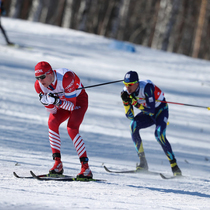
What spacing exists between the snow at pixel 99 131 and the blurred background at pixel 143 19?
105 inches

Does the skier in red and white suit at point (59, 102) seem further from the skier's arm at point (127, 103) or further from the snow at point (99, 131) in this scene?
the skier's arm at point (127, 103)

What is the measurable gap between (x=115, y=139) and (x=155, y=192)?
3856 millimetres

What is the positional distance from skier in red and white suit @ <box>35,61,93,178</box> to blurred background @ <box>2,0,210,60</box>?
1563cm

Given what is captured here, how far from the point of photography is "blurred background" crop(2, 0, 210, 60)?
20.8 meters

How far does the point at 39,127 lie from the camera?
28.1 ft

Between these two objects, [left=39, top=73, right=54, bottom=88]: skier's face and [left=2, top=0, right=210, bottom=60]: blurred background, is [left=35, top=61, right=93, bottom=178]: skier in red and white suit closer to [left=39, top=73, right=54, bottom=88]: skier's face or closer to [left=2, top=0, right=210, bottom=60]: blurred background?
[left=39, top=73, right=54, bottom=88]: skier's face

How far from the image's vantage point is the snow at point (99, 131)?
4273 mm

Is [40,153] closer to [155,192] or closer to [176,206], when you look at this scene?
[155,192]

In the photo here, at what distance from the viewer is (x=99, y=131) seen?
903cm

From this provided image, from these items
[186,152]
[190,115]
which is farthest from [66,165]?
[190,115]

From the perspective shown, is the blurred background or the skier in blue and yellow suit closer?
the skier in blue and yellow suit

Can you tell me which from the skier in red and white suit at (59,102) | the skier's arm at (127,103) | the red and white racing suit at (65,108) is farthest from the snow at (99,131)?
the skier's arm at (127,103)

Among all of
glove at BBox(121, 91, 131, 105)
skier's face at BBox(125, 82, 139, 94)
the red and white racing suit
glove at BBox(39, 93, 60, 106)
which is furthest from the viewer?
glove at BBox(121, 91, 131, 105)

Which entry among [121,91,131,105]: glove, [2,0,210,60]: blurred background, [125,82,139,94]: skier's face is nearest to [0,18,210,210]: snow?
[121,91,131,105]: glove
